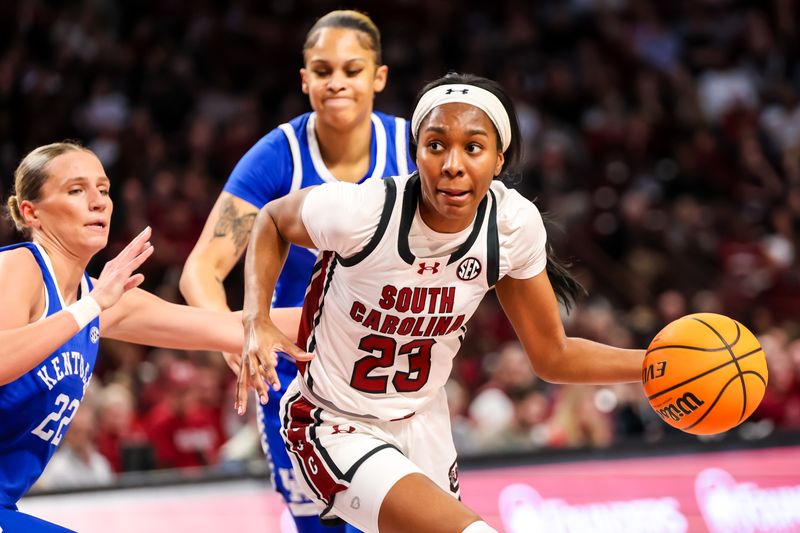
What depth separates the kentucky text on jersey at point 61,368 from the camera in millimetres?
3619

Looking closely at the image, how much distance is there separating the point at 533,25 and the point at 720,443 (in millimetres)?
9024

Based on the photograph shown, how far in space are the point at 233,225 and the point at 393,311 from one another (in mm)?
1288

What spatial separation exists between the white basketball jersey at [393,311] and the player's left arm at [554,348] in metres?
0.20

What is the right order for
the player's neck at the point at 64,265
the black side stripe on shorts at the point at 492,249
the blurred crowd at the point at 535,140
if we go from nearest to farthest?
1. the black side stripe on shorts at the point at 492,249
2. the player's neck at the point at 64,265
3. the blurred crowd at the point at 535,140

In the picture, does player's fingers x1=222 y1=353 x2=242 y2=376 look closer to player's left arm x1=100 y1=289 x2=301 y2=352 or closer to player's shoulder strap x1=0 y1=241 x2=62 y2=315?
player's left arm x1=100 y1=289 x2=301 y2=352

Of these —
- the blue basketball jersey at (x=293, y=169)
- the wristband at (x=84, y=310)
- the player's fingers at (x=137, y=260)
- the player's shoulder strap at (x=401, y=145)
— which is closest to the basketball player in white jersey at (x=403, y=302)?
the player's fingers at (x=137, y=260)

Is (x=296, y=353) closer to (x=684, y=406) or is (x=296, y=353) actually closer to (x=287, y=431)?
(x=287, y=431)

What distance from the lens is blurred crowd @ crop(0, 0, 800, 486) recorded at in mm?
9398

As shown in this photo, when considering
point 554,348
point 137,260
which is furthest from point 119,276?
point 554,348

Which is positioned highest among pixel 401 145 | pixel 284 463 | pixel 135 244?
pixel 401 145

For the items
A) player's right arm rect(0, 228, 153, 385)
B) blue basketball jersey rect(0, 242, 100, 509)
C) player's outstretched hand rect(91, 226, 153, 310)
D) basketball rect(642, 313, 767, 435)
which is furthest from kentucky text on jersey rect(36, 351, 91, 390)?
basketball rect(642, 313, 767, 435)

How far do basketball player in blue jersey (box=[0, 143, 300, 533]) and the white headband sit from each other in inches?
38.4

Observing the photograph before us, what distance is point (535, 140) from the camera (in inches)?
537

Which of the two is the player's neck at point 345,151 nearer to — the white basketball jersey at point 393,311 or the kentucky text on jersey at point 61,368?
the white basketball jersey at point 393,311
